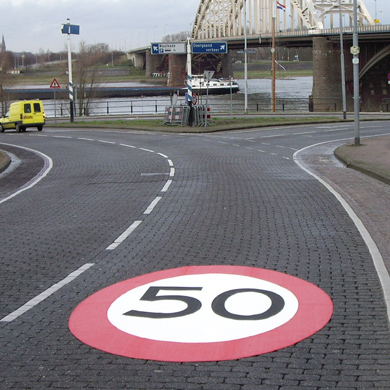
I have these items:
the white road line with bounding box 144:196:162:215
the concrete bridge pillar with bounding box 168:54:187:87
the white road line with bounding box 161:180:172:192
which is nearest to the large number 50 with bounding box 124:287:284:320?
the white road line with bounding box 144:196:162:215

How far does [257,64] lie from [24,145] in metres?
113

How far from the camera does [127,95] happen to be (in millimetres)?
113000

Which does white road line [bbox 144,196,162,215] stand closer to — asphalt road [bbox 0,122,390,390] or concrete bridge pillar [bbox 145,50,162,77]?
asphalt road [bbox 0,122,390,390]

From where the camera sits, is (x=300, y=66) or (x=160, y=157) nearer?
(x=160, y=157)

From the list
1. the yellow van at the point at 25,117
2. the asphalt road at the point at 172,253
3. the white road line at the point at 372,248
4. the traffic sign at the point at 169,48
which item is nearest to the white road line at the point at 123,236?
the asphalt road at the point at 172,253

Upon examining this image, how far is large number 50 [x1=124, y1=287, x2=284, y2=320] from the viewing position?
247 inches

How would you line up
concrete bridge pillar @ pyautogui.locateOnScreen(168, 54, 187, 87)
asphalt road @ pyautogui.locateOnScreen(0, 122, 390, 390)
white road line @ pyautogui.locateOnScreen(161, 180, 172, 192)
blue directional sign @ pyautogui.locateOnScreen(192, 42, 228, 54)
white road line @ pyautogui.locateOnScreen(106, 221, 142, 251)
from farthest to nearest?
concrete bridge pillar @ pyautogui.locateOnScreen(168, 54, 187, 87)
blue directional sign @ pyautogui.locateOnScreen(192, 42, 228, 54)
white road line @ pyautogui.locateOnScreen(161, 180, 172, 192)
white road line @ pyautogui.locateOnScreen(106, 221, 142, 251)
asphalt road @ pyautogui.locateOnScreen(0, 122, 390, 390)

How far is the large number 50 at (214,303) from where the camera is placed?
20.6 ft

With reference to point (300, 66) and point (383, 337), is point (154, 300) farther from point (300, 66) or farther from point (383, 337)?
point (300, 66)

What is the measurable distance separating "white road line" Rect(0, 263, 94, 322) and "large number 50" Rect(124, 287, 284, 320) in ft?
3.46

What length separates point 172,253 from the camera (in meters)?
9.05

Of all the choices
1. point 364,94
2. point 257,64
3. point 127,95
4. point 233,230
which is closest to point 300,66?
point 257,64

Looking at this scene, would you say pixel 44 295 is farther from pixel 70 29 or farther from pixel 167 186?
pixel 70 29

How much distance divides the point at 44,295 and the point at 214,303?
1.88 m
